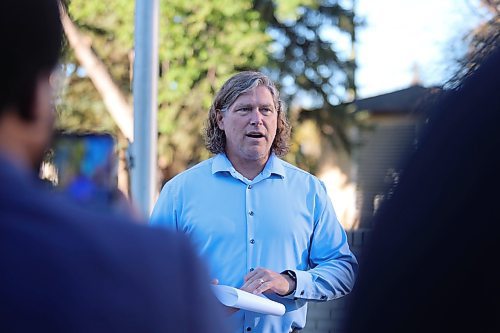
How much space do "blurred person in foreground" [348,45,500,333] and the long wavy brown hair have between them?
262cm

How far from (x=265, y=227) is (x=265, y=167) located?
32 centimetres

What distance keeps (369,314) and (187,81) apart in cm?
1745

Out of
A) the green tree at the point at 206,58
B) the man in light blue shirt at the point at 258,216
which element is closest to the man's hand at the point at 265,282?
the man in light blue shirt at the point at 258,216

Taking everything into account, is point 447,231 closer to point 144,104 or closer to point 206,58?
point 144,104

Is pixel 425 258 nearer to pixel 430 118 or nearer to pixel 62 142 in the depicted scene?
pixel 430 118

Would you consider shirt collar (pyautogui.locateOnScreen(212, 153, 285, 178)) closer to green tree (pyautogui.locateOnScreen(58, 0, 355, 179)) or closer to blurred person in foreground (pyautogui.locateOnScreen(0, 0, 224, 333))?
blurred person in foreground (pyautogui.locateOnScreen(0, 0, 224, 333))

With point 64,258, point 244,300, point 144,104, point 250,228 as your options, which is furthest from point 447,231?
point 144,104

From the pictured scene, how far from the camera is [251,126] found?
3.52 meters

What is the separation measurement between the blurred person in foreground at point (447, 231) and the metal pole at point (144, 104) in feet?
17.3

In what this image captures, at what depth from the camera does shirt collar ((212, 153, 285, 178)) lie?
11.4ft

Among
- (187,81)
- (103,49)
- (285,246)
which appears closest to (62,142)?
(285,246)

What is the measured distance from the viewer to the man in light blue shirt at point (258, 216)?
10.7 ft

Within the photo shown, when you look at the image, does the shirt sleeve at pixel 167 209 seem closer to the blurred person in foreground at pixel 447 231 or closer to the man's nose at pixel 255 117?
the man's nose at pixel 255 117

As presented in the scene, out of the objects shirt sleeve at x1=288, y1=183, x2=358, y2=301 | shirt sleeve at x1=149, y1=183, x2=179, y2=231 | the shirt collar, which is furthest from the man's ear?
Result: shirt sleeve at x1=288, y1=183, x2=358, y2=301
